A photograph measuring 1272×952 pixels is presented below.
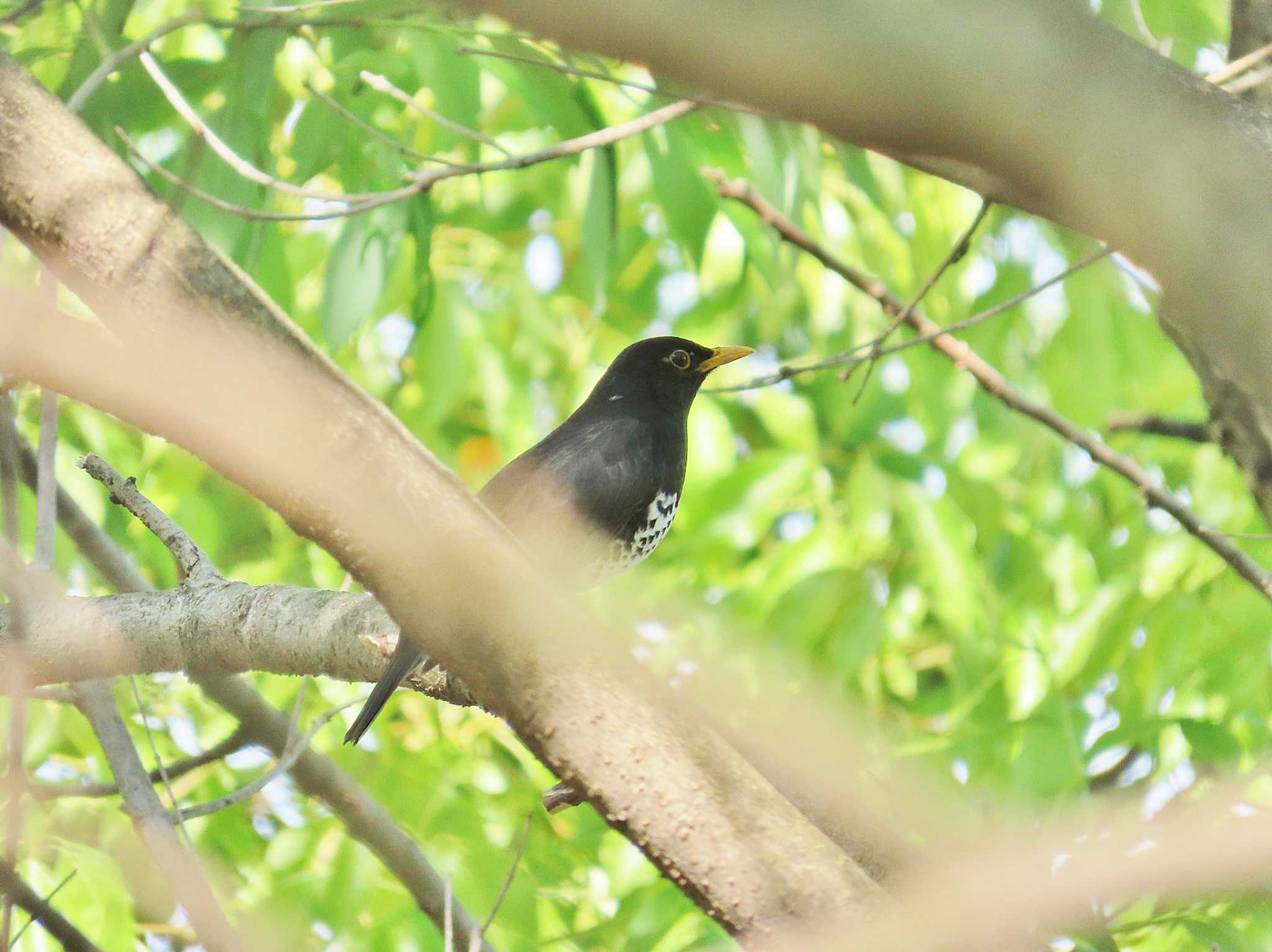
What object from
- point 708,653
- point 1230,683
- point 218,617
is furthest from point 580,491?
point 1230,683

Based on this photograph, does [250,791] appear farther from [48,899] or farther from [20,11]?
[20,11]

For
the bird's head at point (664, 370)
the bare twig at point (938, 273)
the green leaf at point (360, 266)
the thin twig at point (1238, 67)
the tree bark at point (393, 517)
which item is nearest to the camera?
the tree bark at point (393, 517)

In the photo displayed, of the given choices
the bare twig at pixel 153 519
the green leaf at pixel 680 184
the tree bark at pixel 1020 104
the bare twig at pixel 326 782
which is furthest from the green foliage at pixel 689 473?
the tree bark at pixel 1020 104

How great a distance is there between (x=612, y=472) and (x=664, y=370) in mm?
899

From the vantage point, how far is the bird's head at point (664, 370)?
5629mm

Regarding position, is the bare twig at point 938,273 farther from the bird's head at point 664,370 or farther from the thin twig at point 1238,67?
the bird's head at point 664,370

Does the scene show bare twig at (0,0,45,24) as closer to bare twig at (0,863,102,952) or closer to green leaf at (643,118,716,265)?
green leaf at (643,118,716,265)

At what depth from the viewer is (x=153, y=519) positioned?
344 cm

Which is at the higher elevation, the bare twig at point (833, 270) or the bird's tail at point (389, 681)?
the bare twig at point (833, 270)

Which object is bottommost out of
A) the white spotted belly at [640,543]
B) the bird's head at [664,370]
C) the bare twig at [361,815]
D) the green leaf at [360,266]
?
the bare twig at [361,815]

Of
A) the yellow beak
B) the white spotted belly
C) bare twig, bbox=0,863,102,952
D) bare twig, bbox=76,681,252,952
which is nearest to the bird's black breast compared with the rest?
the white spotted belly

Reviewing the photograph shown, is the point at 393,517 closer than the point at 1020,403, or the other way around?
the point at 393,517

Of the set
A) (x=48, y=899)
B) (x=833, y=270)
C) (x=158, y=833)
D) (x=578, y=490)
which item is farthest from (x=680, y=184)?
(x=48, y=899)

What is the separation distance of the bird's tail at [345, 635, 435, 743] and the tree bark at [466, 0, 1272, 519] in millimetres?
2222
